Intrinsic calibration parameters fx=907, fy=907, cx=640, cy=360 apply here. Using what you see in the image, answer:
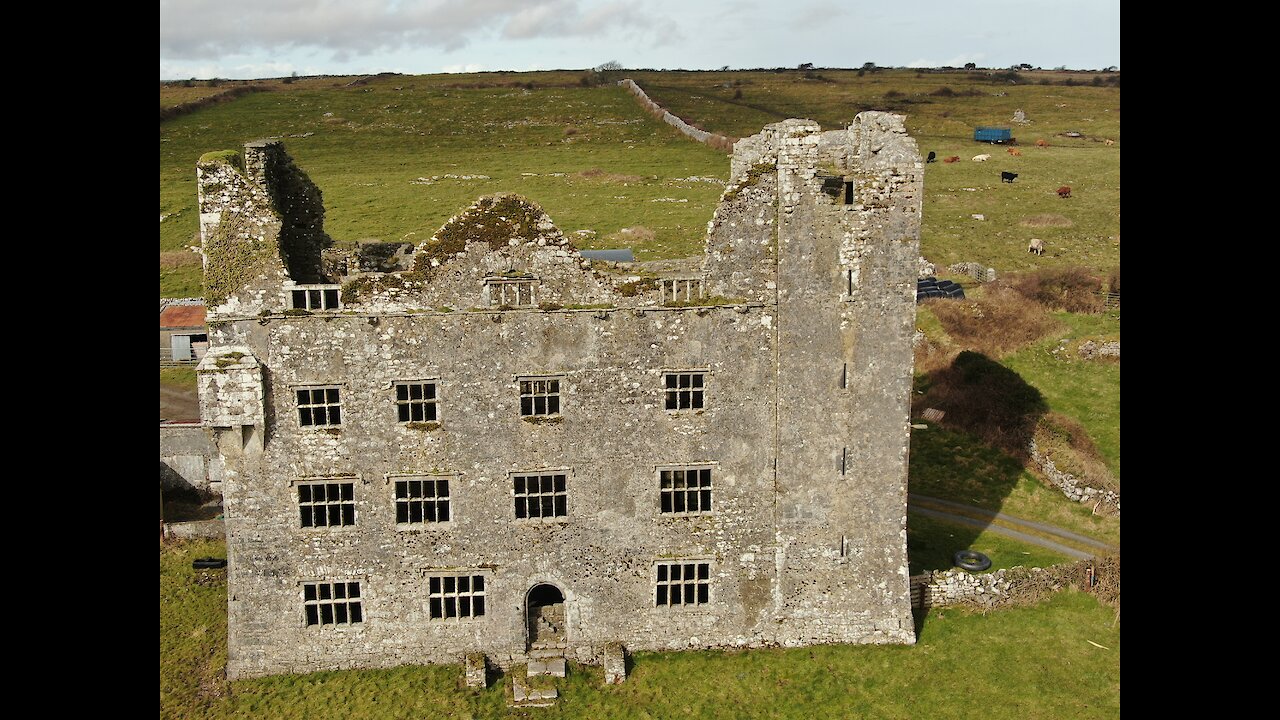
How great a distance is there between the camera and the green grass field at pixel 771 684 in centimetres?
2592

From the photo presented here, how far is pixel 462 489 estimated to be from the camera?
27.5m

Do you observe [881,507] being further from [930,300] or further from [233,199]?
[930,300]

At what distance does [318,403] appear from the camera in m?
26.8

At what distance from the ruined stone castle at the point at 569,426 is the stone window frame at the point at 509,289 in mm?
92

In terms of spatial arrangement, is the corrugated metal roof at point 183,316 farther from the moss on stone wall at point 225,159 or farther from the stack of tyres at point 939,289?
the stack of tyres at point 939,289

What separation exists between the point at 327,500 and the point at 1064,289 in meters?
48.8

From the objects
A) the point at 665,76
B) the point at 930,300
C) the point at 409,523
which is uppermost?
the point at 665,76

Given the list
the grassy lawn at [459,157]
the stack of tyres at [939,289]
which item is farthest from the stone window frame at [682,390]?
the stack of tyres at [939,289]

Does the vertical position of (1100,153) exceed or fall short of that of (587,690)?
it exceeds it

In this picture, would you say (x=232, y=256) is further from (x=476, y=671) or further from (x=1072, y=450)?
(x=1072, y=450)
